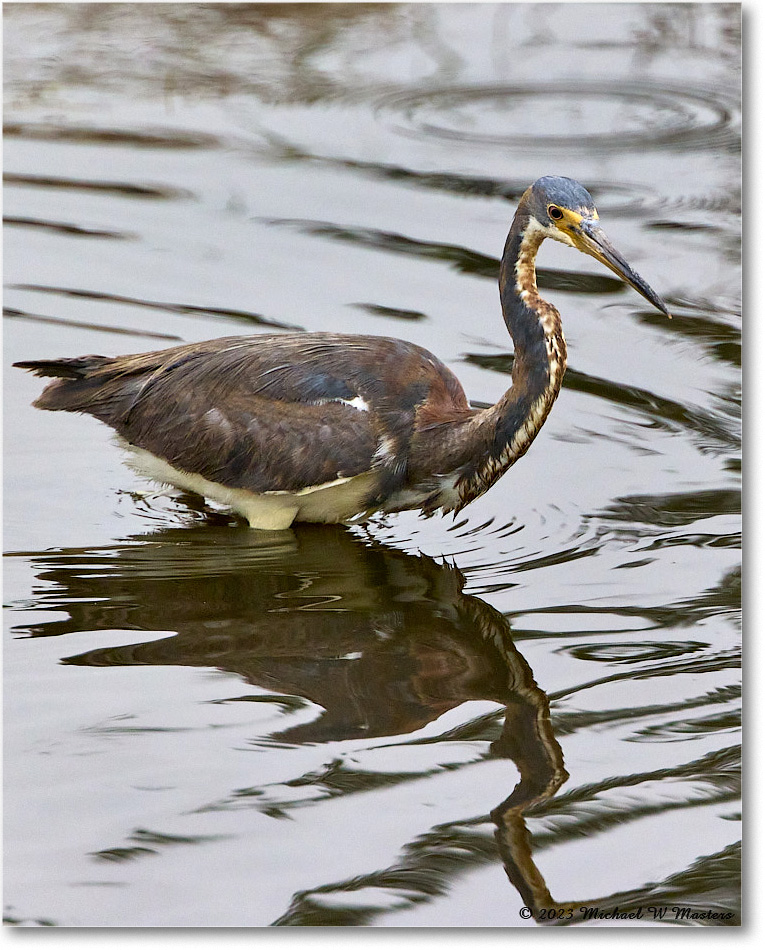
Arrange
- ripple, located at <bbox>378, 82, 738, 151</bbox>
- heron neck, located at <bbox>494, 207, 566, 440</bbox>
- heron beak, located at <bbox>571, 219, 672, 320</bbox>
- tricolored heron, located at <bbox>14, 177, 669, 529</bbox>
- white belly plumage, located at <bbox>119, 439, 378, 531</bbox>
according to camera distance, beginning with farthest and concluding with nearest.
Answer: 1. ripple, located at <bbox>378, 82, 738, 151</bbox>
2. white belly plumage, located at <bbox>119, 439, 378, 531</bbox>
3. tricolored heron, located at <bbox>14, 177, 669, 529</bbox>
4. heron neck, located at <bbox>494, 207, 566, 440</bbox>
5. heron beak, located at <bbox>571, 219, 672, 320</bbox>

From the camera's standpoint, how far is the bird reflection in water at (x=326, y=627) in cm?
459

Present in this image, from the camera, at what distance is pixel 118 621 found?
5266mm

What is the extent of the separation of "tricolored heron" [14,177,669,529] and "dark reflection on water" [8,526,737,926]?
0.28 m

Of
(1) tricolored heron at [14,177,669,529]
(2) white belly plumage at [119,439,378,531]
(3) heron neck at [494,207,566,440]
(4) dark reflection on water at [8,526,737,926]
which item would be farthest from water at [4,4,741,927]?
(3) heron neck at [494,207,566,440]

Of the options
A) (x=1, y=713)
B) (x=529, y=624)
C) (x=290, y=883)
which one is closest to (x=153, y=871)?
(x=290, y=883)

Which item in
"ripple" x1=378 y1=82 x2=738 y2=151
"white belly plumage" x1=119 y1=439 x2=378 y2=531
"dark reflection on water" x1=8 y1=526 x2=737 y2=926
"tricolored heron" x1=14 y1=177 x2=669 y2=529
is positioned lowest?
"dark reflection on water" x1=8 y1=526 x2=737 y2=926

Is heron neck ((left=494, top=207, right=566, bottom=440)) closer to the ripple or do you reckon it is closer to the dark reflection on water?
the dark reflection on water

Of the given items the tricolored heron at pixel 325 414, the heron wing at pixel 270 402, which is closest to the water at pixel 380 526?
the tricolored heron at pixel 325 414

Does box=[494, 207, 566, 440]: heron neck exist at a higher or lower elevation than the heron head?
lower

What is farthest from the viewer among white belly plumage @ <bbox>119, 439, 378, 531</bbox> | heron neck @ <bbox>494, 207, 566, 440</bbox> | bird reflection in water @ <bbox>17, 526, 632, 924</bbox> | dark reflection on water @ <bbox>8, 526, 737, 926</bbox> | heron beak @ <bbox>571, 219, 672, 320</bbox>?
white belly plumage @ <bbox>119, 439, 378, 531</bbox>

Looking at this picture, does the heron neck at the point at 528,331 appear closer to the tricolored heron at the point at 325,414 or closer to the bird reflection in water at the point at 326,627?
the tricolored heron at the point at 325,414

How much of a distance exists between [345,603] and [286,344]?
1250 mm

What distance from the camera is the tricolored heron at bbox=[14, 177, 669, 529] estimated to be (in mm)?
5699

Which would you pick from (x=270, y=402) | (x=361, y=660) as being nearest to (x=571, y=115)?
(x=270, y=402)
